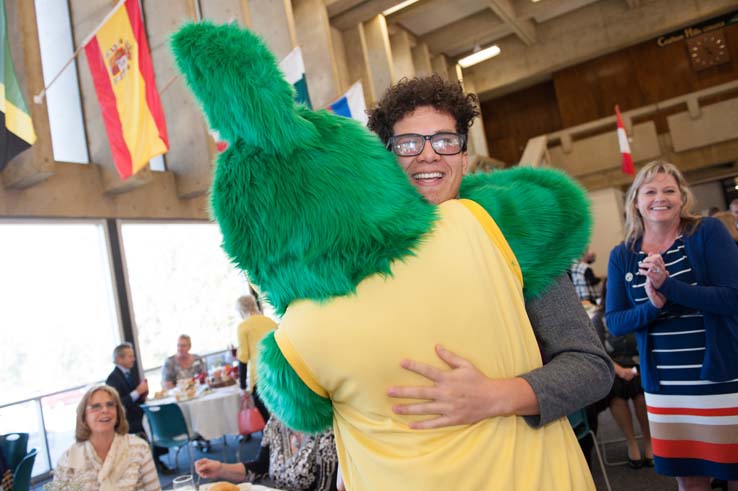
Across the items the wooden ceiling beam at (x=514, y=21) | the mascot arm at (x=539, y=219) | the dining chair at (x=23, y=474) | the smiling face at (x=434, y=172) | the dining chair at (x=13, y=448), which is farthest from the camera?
the wooden ceiling beam at (x=514, y=21)

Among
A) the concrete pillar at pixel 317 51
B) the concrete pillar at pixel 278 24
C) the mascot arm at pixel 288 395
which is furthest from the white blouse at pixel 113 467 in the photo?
the concrete pillar at pixel 317 51

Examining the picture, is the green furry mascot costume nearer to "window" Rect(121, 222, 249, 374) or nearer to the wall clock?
"window" Rect(121, 222, 249, 374)

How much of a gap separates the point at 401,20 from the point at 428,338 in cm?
1058

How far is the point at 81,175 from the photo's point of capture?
6871 millimetres

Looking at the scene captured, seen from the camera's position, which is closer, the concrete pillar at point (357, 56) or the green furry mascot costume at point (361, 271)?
the green furry mascot costume at point (361, 271)

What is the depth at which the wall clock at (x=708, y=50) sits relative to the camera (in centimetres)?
1141

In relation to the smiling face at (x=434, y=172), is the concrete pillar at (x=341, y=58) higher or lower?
higher

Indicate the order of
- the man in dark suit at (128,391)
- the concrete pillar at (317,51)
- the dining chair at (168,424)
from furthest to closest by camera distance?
the concrete pillar at (317,51)
the man in dark suit at (128,391)
the dining chair at (168,424)

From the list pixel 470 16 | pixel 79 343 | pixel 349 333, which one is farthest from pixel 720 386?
pixel 470 16

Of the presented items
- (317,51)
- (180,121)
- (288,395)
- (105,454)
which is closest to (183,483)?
(105,454)

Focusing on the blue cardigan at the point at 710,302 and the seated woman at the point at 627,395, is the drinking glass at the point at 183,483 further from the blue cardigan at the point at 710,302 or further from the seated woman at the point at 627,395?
the seated woman at the point at 627,395

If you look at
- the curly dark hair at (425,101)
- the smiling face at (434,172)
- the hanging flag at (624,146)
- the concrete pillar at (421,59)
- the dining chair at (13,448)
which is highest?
the concrete pillar at (421,59)

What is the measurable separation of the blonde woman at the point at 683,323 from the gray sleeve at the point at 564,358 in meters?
1.29

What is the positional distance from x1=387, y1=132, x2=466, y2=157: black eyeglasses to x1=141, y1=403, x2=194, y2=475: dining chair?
15.7 ft
